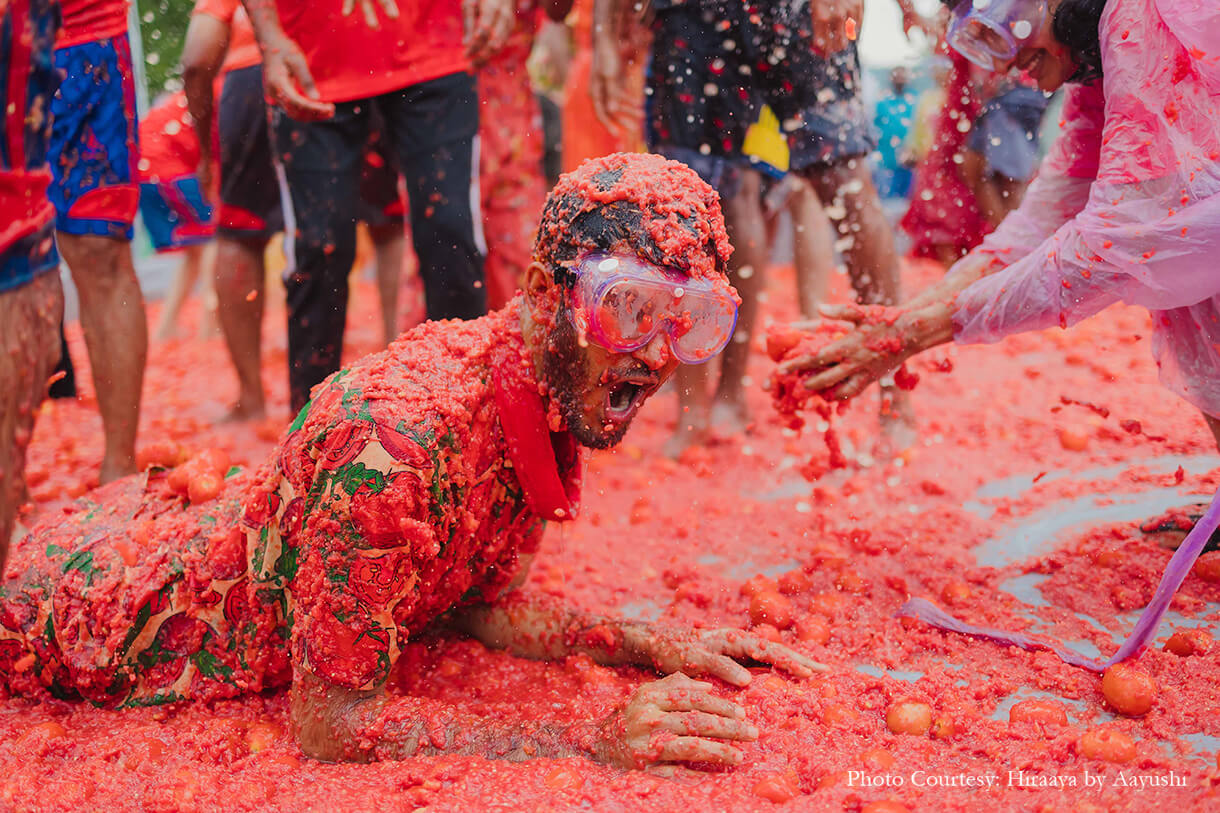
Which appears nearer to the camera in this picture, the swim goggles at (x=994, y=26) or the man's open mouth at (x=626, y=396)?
the man's open mouth at (x=626, y=396)

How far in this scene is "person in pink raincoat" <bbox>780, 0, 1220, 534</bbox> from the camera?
73.4 inches

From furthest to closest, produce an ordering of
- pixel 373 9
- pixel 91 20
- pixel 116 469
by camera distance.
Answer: pixel 116 469 < pixel 373 9 < pixel 91 20

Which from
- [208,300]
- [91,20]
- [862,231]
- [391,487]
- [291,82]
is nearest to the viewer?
[391,487]

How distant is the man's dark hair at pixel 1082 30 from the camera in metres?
2.01

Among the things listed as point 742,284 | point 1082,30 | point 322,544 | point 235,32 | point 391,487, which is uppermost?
point 235,32

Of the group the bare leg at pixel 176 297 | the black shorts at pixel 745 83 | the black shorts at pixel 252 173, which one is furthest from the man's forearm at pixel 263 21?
the bare leg at pixel 176 297

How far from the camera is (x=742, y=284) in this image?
333 cm

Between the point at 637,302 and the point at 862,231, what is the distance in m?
1.88

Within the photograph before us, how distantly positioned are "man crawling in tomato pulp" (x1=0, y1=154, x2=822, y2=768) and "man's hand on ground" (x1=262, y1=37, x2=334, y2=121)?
3.69ft

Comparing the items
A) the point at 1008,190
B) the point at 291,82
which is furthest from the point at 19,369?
the point at 1008,190

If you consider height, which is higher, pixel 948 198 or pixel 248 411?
pixel 948 198

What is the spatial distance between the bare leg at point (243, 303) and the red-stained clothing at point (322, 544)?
1.83 metres

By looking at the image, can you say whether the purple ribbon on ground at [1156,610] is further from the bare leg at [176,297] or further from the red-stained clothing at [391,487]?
the bare leg at [176,297]

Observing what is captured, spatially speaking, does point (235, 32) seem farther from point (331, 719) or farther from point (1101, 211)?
point (1101, 211)
